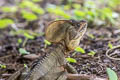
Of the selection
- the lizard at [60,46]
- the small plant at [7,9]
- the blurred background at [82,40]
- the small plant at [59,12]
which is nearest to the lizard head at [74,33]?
the lizard at [60,46]

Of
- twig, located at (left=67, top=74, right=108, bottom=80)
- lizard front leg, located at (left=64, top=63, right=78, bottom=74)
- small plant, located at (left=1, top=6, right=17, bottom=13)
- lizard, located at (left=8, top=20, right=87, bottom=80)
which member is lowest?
twig, located at (left=67, top=74, right=108, bottom=80)

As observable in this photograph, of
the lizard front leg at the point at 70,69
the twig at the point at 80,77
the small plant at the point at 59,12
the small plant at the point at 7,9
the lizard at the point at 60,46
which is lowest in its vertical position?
the twig at the point at 80,77

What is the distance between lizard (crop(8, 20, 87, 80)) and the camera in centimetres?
454

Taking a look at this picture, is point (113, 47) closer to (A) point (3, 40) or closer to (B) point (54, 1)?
(A) point (3, 40)

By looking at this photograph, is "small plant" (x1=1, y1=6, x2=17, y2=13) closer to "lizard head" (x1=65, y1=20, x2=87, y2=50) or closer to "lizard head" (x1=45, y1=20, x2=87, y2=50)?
"lizard head" (x1=45, y1=20, x2=87, y2=50)

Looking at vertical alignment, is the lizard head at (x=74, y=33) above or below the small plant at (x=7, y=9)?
below

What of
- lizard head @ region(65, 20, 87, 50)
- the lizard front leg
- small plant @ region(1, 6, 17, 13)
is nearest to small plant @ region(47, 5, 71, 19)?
small plant @ region(1, 6, 17, 13)

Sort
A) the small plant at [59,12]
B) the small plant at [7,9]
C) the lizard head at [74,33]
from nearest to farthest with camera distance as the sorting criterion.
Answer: the lizard head at [74,33]
the small plant at [59,12]
the small plant at [7,9]

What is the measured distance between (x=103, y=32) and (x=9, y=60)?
9.38 feet

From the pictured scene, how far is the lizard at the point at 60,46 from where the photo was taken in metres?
4.54

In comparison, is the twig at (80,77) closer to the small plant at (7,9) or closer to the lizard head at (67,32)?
the lizard head at (67,32)

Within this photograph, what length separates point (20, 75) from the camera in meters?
4.70

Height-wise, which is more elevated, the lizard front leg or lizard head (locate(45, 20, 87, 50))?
lizard head (locate(45, 20, 87, 50))

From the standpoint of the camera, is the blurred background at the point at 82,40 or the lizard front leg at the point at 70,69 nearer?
the lizard front leg at the point at 70,69
